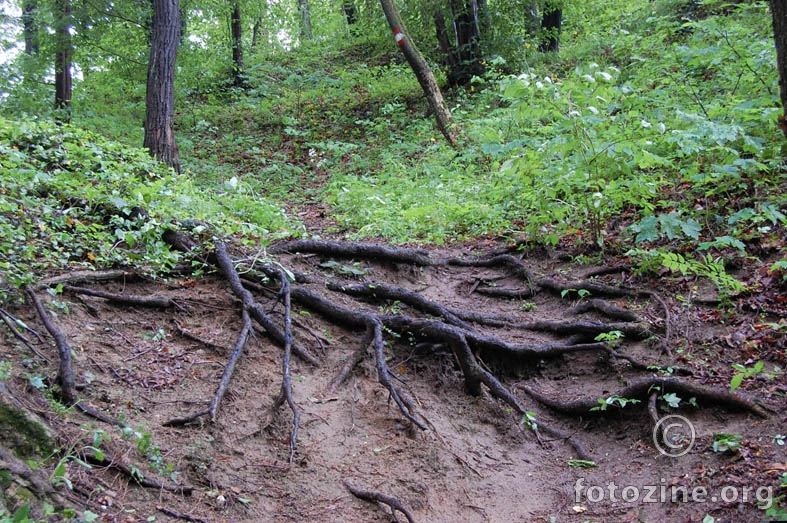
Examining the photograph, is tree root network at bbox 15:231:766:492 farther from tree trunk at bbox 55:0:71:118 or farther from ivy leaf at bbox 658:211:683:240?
tree trunk at bbox 55:0:71:118

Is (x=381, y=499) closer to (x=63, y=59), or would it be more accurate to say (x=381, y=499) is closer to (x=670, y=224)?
(x=670, y=224)

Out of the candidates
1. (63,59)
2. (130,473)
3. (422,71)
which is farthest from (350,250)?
(63,59)

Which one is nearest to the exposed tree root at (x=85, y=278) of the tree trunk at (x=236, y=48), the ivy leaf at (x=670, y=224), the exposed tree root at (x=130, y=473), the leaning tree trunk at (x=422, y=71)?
the exposed tree root at (x=130, y=473)

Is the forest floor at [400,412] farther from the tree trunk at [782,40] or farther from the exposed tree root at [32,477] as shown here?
the tree trunk at [782,40]

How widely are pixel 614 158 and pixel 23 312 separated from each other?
19.8 ft

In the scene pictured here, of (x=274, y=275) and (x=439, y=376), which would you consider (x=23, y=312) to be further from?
(x=439, y=376)

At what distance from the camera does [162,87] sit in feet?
34.9

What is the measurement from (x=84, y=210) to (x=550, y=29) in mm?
14063

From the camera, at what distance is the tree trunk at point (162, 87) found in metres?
10.6

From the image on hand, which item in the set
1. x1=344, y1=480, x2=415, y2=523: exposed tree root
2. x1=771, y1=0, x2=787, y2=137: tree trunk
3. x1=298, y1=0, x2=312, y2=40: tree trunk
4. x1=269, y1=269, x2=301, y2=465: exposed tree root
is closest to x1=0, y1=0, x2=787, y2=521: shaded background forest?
x1=269, y1=269, x2=301, y2=465: exposed tree root

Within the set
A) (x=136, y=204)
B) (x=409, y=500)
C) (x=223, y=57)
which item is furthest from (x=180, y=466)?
(x=223, y=57)

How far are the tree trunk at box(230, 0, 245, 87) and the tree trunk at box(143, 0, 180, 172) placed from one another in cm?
819

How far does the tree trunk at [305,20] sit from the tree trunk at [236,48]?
6.76m

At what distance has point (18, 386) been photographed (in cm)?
344
